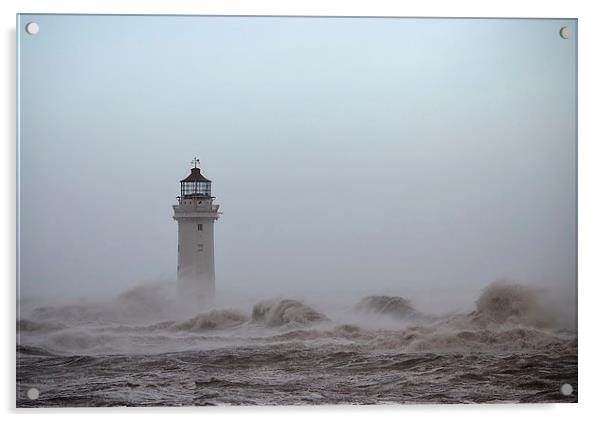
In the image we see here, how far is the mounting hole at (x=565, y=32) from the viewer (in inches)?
101

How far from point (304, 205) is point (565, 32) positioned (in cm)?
94

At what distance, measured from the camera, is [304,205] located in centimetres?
259

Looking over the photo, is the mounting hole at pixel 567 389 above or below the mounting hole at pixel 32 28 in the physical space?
below

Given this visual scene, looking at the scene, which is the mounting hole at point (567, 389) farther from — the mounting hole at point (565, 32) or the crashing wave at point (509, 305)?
the mounting hole at point (565, 32)

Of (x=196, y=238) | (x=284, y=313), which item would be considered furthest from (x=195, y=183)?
(x=284, y=313)

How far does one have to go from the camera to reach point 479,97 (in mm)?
2568

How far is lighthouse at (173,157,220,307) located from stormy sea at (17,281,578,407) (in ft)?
0.18

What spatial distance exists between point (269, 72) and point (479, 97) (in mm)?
634

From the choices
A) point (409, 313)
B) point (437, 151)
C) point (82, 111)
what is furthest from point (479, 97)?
point (82, 111)

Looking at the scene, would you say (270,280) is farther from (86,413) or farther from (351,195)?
(86,413)

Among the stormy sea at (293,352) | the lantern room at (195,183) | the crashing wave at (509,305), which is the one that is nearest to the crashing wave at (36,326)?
the stormy sea at (293,352)

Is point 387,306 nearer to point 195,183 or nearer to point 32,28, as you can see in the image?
point 195,183

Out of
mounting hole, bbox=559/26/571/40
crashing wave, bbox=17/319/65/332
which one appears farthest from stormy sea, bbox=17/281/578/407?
mounting hole, bbox=559/26/571/40

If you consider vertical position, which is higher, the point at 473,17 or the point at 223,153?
the point at 473,17
